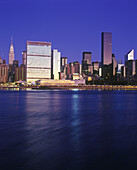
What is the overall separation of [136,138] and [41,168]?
990cm

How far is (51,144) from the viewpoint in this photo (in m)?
16.4

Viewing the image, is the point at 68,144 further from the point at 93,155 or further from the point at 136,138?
the point at 136,138

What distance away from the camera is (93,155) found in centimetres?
1377

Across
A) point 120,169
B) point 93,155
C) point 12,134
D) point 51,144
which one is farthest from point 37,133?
point 120,169

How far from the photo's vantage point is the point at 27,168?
1139cm

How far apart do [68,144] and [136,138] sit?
5880 mm

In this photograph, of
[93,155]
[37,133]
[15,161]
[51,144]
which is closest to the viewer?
[15,161]

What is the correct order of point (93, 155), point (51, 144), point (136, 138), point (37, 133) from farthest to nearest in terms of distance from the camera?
point (37, 133), point (136, 138), point (51, 144), point (93, 155)

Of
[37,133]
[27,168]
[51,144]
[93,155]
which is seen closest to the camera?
[27,168]

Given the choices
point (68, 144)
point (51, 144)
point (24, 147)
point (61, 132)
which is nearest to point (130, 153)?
point (68, 144)

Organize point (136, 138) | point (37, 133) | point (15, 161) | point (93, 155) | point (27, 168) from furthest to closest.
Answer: point (37, 133), point (136, 138), point (93, 155), point (15, 161), point (27, 168)

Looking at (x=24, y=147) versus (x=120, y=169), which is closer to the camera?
(x=120, y=169)

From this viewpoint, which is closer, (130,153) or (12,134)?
(130,153)

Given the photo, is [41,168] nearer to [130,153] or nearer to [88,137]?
[130,153]
